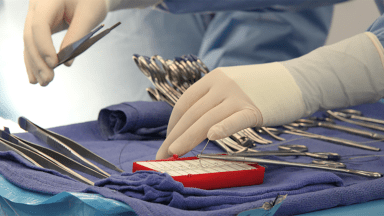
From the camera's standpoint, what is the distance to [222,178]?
476 millimetres

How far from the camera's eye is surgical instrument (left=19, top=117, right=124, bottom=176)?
1.89ft

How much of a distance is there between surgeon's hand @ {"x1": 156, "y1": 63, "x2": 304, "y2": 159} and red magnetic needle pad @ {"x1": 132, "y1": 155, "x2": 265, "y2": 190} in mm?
71

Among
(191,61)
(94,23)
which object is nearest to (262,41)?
(191,61)

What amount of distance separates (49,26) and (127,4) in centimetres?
26

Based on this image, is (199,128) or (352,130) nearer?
(199,128)

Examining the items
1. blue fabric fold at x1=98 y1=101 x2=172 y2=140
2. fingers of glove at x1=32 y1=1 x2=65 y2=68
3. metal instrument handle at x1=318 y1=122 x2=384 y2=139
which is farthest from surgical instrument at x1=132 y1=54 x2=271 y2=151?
metal instrument handle at x1=318 y1=122 x2=384 y2=139

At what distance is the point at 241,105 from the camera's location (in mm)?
580

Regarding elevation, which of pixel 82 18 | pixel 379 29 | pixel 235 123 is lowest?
pixel 235 123

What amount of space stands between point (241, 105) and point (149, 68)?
408mm

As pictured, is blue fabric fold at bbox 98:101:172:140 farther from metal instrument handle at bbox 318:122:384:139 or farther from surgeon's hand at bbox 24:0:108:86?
metal instrument handle at bbox 318:122:384:139

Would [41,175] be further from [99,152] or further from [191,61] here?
[191,61]

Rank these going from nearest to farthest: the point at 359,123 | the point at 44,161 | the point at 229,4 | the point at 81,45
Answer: the point at 44,161, the point at 81,45, the point at 359,123, the point at 229,4

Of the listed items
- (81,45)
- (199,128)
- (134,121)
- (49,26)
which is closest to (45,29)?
(49,26)

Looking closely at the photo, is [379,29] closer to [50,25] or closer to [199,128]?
[199,128]
